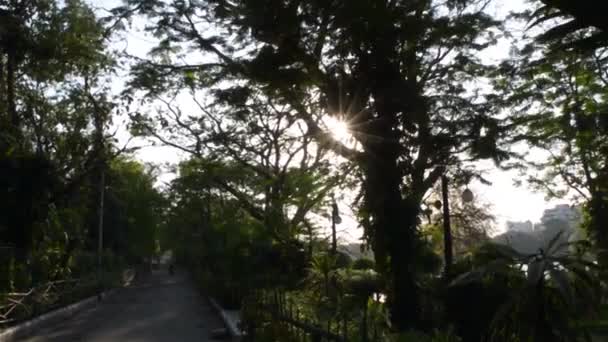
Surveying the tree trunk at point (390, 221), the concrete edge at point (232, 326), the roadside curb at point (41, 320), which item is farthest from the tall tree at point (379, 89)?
the roadside curb at point (41, 320)

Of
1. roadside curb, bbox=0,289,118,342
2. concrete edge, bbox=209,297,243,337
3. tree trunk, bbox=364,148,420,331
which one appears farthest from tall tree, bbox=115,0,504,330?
roadside curb, bbox=0,289,118,342

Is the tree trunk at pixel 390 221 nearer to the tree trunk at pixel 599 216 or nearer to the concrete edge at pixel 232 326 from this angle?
the concrete edge at pixel 232 326

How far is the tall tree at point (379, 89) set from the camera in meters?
12.0

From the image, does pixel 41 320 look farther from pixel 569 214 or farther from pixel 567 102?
pixel 569 214

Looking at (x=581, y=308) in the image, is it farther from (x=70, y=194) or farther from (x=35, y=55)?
(x=70, y=194)

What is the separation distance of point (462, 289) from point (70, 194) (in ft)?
71.8

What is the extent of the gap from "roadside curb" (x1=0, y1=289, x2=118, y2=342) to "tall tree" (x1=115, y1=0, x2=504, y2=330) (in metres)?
9.21

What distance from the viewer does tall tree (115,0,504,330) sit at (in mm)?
11969

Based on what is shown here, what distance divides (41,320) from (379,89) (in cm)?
1449

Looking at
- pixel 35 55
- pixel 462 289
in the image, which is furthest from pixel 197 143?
pixel 462 289

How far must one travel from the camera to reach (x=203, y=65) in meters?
19.0

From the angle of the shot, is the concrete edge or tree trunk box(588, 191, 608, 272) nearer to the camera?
the concrete edge

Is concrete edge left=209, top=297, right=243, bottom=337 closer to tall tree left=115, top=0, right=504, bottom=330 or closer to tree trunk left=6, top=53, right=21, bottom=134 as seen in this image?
tall tree left=115, top=0, right=504, bottom=330

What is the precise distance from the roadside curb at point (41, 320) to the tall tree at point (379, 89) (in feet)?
30.2
